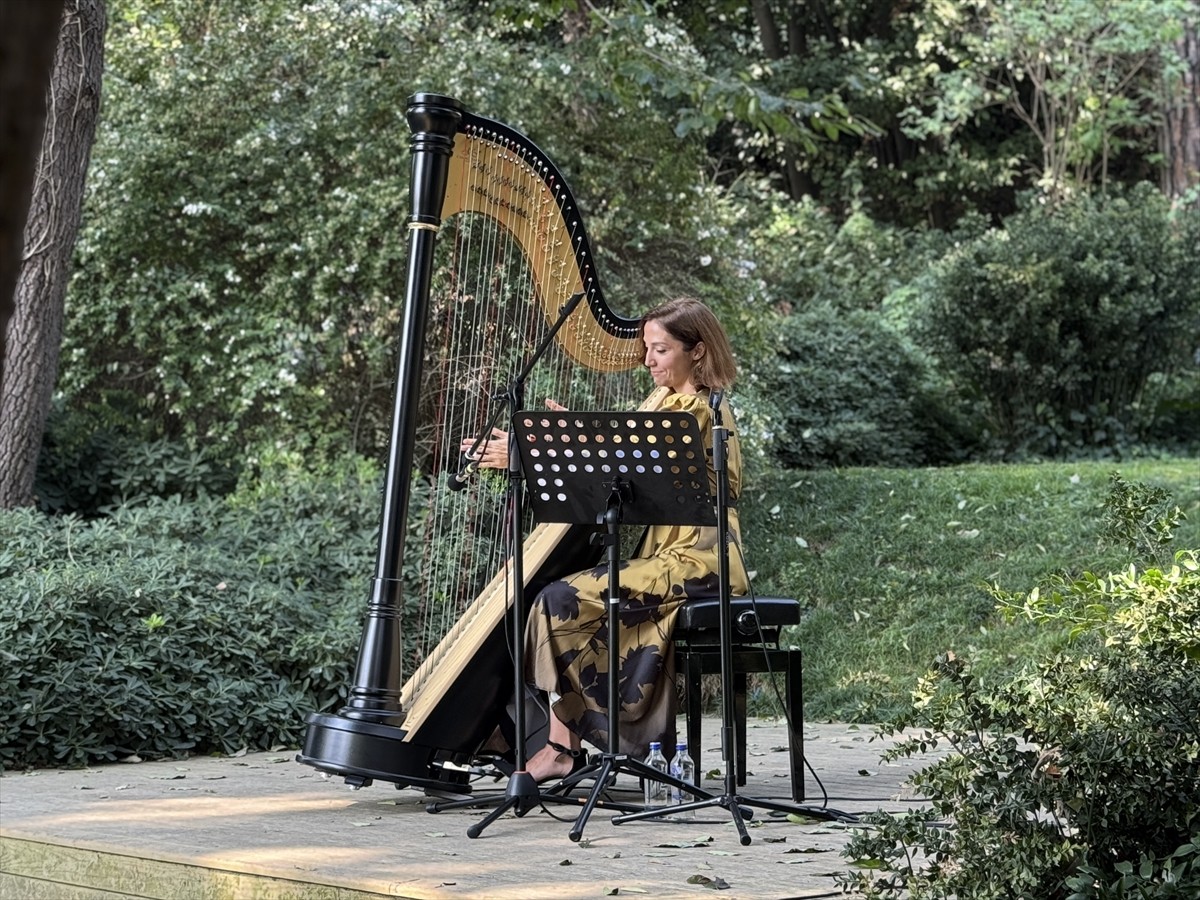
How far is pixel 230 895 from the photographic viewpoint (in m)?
3.30

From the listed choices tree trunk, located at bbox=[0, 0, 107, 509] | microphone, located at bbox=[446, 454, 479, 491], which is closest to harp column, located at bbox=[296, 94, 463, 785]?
microphone, located at bbox=[446, 454, 479, 491]

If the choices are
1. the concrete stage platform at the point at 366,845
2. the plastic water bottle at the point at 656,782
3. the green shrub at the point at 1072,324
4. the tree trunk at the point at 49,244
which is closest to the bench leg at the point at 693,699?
the plastic water bottle at the point at 656,782

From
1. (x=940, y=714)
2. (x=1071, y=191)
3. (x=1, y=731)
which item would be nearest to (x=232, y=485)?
(x=1, y=731)

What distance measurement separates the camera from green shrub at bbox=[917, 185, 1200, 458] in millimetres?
9992

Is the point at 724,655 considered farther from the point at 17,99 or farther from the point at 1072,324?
the point at 1072,324

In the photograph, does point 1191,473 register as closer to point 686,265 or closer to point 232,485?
point 686,265

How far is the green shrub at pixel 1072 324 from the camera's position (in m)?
9.99

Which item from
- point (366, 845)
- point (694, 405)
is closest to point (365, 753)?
point (366, 845)

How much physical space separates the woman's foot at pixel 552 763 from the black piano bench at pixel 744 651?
1.18ft

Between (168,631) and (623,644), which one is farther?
(168,631)

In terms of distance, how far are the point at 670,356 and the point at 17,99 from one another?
3.69 metres

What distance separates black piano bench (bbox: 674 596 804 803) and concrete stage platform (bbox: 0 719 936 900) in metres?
0.25

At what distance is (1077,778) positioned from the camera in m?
2.79

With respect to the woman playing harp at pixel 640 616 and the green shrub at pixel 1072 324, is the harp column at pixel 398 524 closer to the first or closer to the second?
the woman playing harp at pixel 640 616
